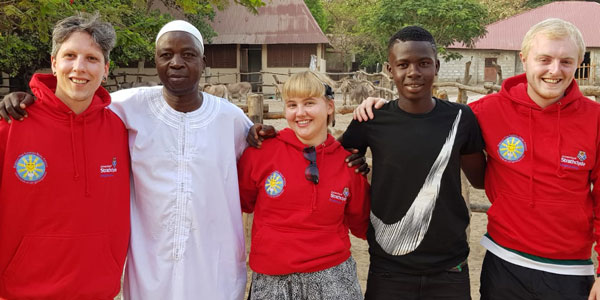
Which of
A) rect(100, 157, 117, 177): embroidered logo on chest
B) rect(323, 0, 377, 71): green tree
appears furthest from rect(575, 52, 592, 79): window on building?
rect(100, 157, 117, 177): embroidered logo on chest

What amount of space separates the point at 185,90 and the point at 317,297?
44.9 inches

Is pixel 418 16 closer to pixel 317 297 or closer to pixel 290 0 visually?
pixel 290 0

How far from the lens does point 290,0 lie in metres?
24.9

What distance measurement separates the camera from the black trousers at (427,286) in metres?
2.53

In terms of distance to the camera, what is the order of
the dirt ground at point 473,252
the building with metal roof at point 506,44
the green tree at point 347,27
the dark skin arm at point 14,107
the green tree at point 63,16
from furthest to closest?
1. the building with metal roof at point 506,44
2. the green tree at point 347,27
3. the dirt ground at point 473,252
4. the green tree at point 63,16
5. the dark skin arm at point 14,107

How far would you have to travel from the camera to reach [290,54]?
2445 cm

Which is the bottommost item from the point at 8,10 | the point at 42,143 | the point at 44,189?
the point at 44,189

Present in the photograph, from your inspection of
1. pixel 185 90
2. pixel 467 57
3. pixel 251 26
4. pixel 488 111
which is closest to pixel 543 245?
pixel 488 111

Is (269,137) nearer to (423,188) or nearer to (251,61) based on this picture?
(423,188)

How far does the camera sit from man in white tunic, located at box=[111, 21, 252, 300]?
2.49 meters

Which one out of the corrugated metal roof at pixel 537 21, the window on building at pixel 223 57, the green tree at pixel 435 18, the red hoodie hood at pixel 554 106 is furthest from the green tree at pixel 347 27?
the red hoodie hood at pixel 554 106

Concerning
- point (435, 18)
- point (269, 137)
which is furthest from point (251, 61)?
point (269, 137)

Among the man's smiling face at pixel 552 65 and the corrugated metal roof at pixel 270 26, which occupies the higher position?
the corrugated metal roof at pixel 270 26

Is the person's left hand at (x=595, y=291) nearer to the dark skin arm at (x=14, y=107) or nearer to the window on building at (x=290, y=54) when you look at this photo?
the dark skin arm at (x=14, y=107)
